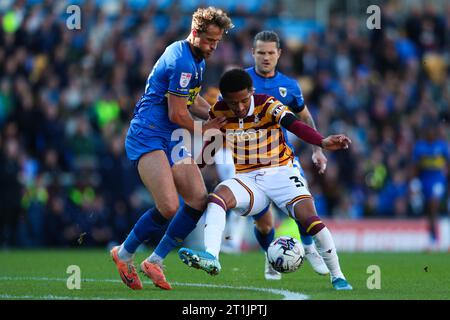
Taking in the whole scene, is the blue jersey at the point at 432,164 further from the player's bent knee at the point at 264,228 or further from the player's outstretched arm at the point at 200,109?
the player's outstretched arm at the point at 200,109

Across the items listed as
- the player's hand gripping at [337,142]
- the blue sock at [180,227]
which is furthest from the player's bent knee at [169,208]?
the player's hand gripping at [337,142]

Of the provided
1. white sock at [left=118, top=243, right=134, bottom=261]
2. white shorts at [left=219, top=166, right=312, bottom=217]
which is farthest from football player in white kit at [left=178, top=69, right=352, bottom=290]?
white sock at [left=118, top=243, right=134, bottom=261]

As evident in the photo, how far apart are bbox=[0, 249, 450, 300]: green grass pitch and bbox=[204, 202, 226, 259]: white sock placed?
0.40 metres

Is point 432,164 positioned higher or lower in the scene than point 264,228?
lower

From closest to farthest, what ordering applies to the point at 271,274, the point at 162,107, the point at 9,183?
the point at 162,107
the point at 271,274
the point at 9,183

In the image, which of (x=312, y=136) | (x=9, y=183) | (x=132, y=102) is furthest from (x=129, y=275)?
(x=132, y=102)

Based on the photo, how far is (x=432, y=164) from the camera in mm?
17234

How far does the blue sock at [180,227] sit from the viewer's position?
8742 millimetres

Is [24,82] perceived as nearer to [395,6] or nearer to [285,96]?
[285,96]

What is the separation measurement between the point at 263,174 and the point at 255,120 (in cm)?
51

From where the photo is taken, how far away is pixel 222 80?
8344 millimetres

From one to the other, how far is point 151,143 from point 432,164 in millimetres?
9642

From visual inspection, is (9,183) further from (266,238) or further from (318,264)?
(318,264)

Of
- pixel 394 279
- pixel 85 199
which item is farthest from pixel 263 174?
pixel 85 199
